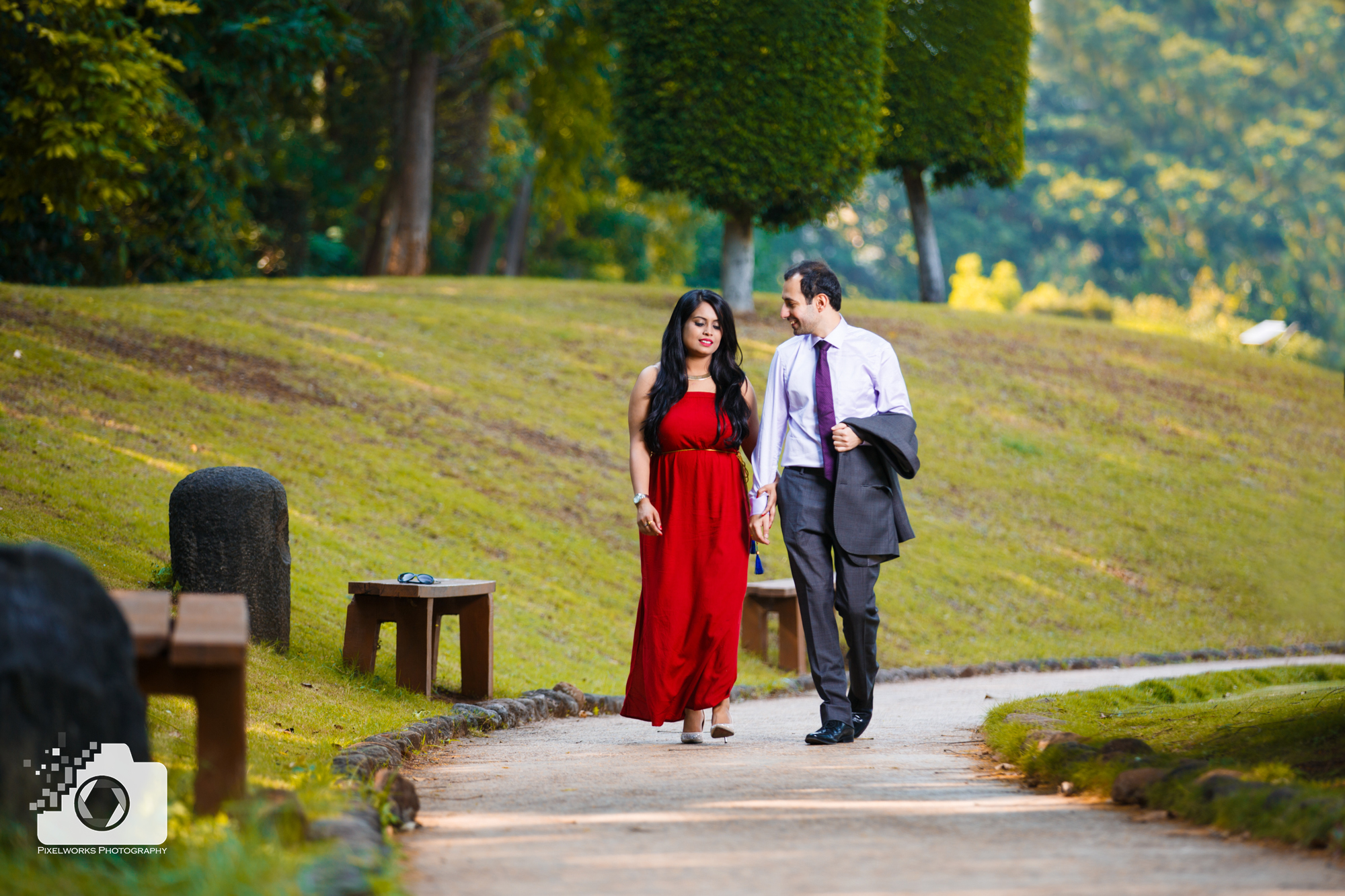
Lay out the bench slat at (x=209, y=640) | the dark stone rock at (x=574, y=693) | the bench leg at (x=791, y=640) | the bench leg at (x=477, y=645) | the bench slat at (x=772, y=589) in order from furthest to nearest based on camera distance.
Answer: the bench leg at (x=791, y=640)
the bench slat at (x=772, y=589)
the dark stone rock at (x=574, y=693)
the bench leg at (x=477, y=645)
the bench slat at (x=209, y=640)

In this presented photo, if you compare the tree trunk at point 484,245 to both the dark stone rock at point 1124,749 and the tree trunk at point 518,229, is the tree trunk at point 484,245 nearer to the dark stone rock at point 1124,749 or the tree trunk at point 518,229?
the tree trunk at point 518,229

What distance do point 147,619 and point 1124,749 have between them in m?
3.65

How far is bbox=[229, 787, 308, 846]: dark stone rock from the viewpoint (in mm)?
3271

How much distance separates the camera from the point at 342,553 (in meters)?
10.7

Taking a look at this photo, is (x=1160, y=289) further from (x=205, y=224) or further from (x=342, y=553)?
(x=342, y=553)

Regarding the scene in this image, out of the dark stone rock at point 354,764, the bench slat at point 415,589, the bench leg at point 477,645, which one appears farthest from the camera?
the bench leg at point 477,645

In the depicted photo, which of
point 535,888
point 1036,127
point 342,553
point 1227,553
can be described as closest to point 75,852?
point 535,888

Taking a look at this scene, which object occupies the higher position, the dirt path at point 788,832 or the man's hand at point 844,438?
the man's hand at point 844,438

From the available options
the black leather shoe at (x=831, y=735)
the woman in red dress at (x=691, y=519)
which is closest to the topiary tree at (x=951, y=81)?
the woman in red dress at (x=691, y=519)

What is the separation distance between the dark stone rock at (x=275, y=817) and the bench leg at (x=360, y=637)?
436 centimetres

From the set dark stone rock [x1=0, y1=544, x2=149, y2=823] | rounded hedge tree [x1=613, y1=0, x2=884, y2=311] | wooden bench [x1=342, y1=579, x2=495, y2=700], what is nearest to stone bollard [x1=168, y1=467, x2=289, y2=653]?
wooden bench [x1=342, y1=579, x2=495, y2=700]

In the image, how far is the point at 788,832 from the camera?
4047 millimetres

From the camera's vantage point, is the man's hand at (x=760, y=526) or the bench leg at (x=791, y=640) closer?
the man's hand at (x=760, y=526)

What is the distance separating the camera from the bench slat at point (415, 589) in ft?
24.6
